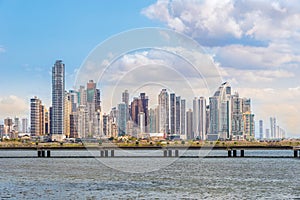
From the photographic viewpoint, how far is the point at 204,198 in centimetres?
7256

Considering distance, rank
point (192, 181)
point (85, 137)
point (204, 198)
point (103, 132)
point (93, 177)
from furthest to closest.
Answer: point (103, 132), point (85, 137), point (93, 177), point (192, 181), point (204, 198)

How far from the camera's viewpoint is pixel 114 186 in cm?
8544

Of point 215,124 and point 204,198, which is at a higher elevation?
point 215,124

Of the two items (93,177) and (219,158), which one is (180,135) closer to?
(93,177)

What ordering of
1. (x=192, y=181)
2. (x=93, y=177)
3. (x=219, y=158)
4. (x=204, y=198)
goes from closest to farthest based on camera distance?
1. (x=204, y=198)
2. (x=192, y=181)
3. (x=93, y=177)
4. (x=219, y=158)

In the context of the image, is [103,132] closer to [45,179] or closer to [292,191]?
[45,179]

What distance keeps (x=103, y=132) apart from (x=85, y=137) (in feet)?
47.6

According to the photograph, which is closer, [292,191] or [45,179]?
[292,191]

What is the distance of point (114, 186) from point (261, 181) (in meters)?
25.4

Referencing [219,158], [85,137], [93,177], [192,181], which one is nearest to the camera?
[192,181]

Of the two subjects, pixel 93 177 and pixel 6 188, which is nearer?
pixel 6 188

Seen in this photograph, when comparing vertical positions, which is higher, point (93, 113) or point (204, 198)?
point (93, 113)

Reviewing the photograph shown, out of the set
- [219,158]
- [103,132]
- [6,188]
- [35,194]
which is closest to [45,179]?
[6,188]

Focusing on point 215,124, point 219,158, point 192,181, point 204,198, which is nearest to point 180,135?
point 192,181
